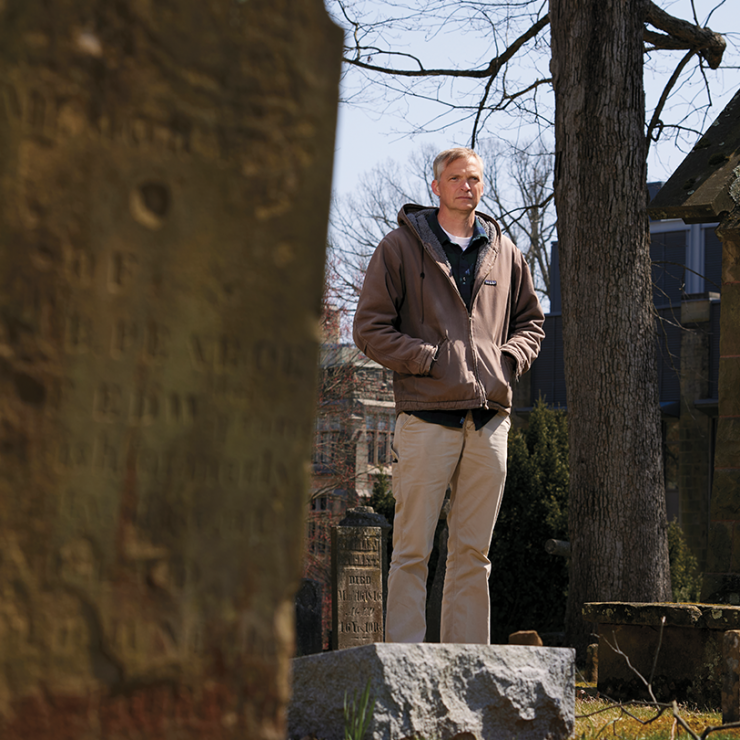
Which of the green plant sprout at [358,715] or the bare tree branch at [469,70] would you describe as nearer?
the green plant sprout at [358,715]

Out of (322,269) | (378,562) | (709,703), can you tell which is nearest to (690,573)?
(378,562)

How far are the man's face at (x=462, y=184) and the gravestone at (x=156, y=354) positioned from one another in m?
2.51

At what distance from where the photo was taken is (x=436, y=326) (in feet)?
13.5

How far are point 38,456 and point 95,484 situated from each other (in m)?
0.10

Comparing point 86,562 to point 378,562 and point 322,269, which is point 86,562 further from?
point 378,562

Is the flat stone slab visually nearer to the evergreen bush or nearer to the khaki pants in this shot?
the khaki pants

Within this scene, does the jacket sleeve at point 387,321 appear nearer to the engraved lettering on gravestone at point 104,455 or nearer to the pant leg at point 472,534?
the pant leg at point 472,534

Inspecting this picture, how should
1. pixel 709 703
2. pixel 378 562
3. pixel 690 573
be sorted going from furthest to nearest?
pixel 690 573 → pixel 378 562 → pixel 709 703

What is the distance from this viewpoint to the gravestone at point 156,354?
1.59 meters

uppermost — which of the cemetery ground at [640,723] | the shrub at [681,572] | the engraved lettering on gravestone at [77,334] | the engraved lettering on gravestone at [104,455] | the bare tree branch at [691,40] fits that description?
the bare tree branch at [691,40]

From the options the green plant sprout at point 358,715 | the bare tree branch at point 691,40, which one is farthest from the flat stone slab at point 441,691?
the bare tree branch at point 691,40

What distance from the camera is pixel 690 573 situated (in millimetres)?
13148

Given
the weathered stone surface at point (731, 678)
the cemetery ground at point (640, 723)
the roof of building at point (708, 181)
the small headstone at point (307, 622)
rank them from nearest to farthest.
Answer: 1. the cemetery ground at point (640, 723)
2. the weathered stone surface at point (731, 678)
3. the roof of building at point (708, 181)
4. the small headstone at point (307, 622)

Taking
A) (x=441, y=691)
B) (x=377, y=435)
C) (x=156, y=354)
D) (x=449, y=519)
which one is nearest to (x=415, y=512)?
(x=449, y=519)
